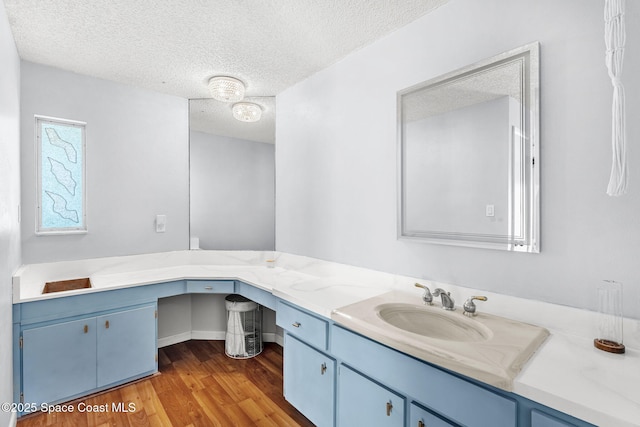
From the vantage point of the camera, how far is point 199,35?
2006mm

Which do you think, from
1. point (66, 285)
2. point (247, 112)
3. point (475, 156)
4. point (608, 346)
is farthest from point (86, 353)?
point (608, 346)

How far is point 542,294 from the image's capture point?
53.3 inches

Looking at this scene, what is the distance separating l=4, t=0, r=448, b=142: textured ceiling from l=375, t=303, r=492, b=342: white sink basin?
1651 mm

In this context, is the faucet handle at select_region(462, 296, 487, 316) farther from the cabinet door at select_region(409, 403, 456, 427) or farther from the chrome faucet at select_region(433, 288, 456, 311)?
the cabinet door at select_region(409, 403, 456, 427)

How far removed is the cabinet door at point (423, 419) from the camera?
115cm

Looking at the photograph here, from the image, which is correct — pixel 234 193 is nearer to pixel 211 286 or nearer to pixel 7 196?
pixel 211 286

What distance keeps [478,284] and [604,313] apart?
18.8 inches

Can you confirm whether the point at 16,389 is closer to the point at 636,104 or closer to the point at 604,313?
the point at 604,313

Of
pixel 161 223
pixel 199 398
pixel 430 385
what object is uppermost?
pixel 161 223

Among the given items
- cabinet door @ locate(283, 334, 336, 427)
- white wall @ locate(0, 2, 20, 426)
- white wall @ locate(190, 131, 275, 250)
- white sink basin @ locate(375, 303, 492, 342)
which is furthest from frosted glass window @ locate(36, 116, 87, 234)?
white sink basin @ locate(375, 303, 492, 342)

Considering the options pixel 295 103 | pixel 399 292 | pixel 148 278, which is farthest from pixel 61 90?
pixel 399 292

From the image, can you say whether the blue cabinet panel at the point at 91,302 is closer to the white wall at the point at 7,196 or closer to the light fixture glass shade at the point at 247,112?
the white wall at the point at 7,196

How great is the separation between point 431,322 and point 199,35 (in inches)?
87.9

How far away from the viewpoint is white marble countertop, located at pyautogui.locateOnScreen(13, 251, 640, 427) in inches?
34.7
